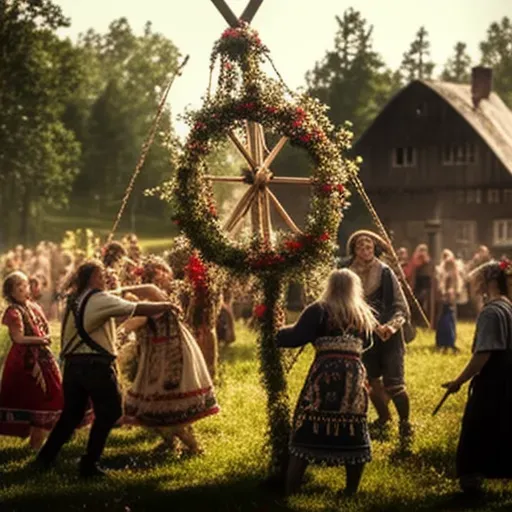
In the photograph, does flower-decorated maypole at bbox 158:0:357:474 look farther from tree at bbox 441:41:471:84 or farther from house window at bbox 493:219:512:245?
tree at bbox 441:41:471:84

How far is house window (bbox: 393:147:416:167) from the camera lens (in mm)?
45625

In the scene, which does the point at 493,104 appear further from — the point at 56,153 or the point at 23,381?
the point at 23,381

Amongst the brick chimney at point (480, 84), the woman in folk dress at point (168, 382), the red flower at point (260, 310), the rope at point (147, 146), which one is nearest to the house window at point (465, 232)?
the brick chimney at point (480, 84)

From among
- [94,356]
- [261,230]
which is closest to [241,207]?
[261,230]

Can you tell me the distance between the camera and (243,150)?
1099cm

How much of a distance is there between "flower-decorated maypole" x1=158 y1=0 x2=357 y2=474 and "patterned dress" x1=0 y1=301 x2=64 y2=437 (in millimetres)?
2141

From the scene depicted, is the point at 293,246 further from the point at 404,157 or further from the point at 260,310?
the point at 404,157

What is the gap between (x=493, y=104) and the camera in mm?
46656

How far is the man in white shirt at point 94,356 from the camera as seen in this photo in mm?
9789

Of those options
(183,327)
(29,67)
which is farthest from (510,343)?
(29,67)

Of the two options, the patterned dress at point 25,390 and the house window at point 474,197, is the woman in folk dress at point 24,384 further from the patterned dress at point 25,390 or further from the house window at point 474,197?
the house window at point 474,197

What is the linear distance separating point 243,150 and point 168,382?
2.29 meters

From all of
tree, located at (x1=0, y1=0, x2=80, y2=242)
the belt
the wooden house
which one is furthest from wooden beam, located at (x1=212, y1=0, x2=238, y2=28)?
the wooden house

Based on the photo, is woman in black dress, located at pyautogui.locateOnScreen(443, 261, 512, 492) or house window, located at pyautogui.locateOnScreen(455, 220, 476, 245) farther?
house window, located at pyautogui.locateOnScreen(455, 220, 476, 245)
